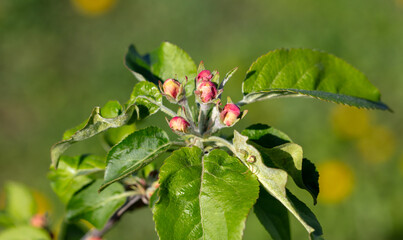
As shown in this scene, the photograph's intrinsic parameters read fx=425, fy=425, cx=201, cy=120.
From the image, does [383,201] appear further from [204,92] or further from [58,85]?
[58,85]

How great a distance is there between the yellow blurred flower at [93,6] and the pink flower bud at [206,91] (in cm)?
507

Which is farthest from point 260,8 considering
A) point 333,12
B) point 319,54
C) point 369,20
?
point 319,54

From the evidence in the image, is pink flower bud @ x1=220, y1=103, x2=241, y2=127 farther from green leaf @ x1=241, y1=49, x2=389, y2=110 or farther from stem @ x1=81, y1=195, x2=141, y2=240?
stem @ x1=81, y1=195, x2=141, y2=240

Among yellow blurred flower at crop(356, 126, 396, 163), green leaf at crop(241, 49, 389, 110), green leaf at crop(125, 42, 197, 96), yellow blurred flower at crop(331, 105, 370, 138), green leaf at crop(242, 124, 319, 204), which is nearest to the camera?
green leaf at crop(242, 124, 319, 204)

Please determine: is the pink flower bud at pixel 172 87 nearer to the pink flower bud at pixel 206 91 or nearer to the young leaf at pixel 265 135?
the pink flower bud at pixel 206 91

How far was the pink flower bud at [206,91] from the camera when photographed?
1.07 m

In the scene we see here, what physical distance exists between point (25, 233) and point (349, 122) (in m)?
3.07

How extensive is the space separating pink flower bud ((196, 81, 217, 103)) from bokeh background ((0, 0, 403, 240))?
250 cm

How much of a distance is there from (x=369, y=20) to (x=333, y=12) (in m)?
0.41

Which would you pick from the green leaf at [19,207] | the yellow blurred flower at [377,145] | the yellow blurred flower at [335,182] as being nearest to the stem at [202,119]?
the green leaf at [19,207]

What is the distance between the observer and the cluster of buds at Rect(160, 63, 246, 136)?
1.07 meters

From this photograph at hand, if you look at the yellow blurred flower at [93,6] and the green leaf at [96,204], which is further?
the yellow blurred flower at [93,6]

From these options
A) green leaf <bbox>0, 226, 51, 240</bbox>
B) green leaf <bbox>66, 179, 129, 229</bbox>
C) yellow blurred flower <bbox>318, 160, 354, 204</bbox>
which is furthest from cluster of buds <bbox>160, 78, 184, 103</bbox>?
yellow blurred flower <bbox>318, 160, 354, 204</bbox>

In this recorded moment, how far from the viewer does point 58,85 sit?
16.8 ft
